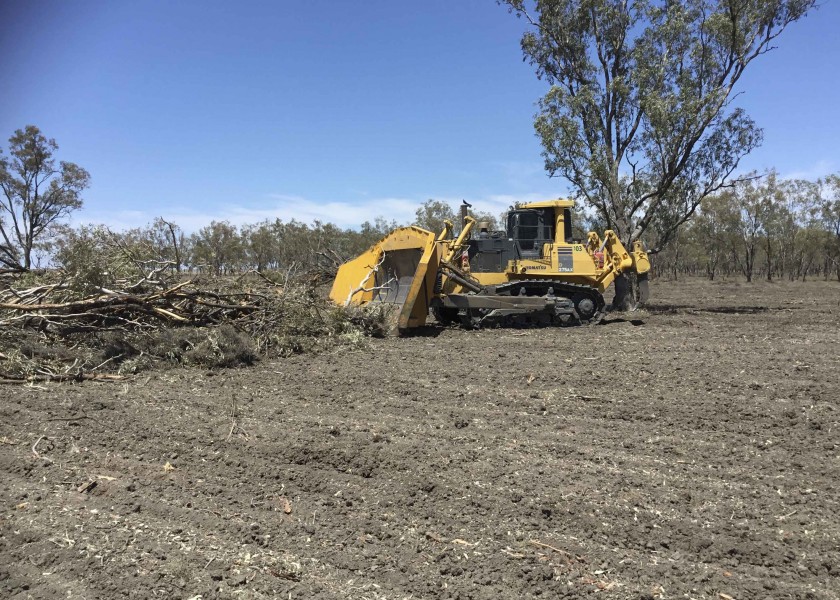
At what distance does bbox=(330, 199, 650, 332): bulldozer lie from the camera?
11.9 m

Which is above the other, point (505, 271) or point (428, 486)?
point (505, 271)

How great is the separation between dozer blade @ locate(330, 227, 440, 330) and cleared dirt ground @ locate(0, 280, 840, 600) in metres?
3.89

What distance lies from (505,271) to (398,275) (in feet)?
8.34

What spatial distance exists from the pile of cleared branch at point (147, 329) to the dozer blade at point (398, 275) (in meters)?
1.68

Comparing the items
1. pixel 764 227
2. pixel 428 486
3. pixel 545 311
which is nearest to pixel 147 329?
pixel 428 486

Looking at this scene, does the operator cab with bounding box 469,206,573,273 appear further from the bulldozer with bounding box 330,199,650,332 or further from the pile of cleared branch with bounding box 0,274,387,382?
the pile of cleared branch with bounding box 0,274,387,382

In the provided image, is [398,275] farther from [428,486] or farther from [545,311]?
[428,486]

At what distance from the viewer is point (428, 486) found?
3.98 metres

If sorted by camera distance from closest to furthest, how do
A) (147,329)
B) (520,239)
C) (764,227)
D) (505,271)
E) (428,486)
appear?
(428,486) < (147,329) < (505,271) < (520,239) < (764,227)

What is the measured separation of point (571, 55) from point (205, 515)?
60.3 feet

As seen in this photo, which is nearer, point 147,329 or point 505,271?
point 147,329

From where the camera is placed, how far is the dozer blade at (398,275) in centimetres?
1109

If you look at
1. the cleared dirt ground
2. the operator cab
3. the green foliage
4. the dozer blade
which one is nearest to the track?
the operator cab

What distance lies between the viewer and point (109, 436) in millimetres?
5016
